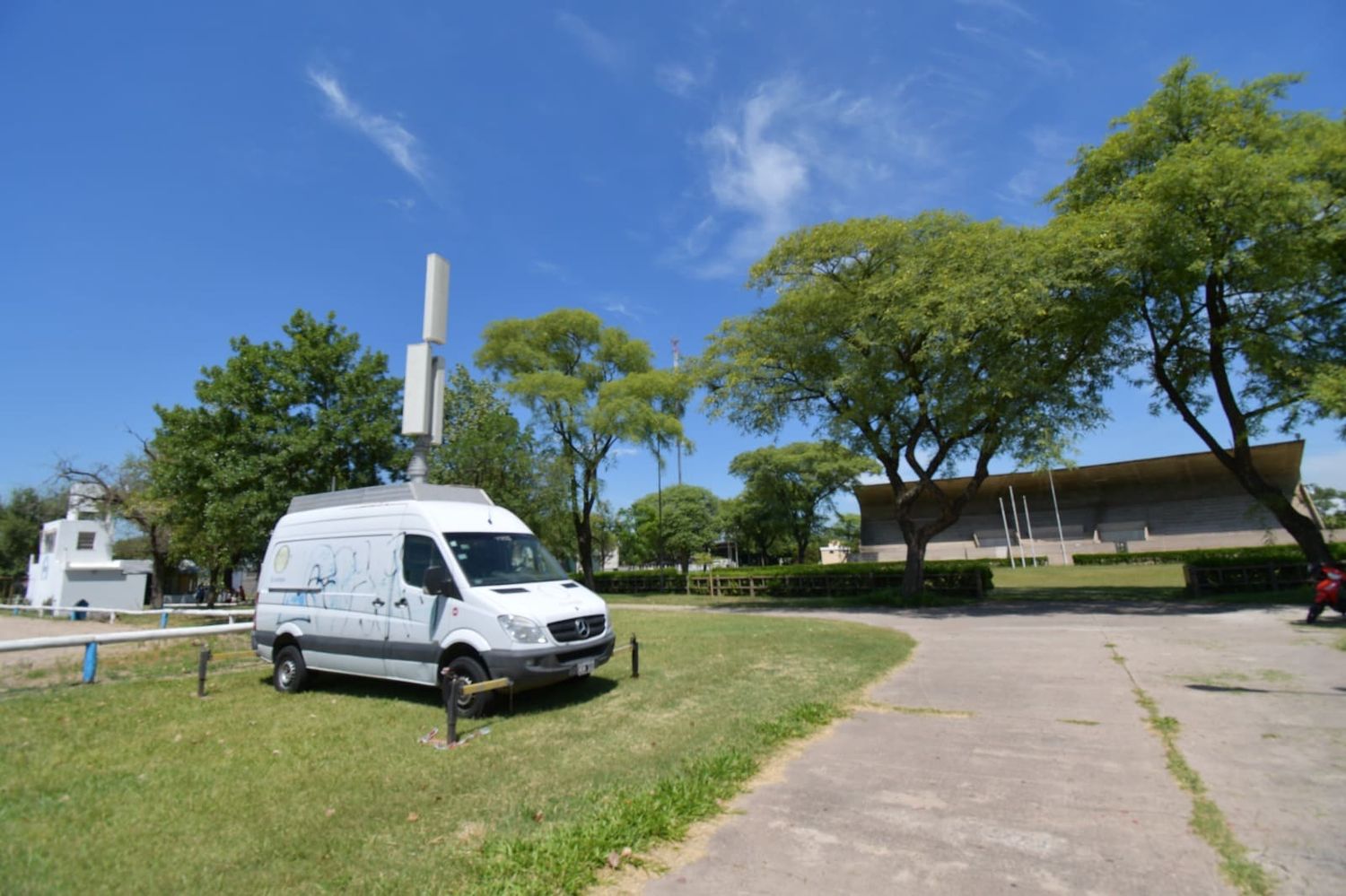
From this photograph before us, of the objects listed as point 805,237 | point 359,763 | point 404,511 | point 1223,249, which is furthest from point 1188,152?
point 359,763

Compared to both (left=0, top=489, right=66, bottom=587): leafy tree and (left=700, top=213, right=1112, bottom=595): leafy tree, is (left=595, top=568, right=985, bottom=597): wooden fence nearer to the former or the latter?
(left=700, top=213, right=1112, bottom=595): leafy tree

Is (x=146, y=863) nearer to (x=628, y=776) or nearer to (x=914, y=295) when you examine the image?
(x=628, y=776)

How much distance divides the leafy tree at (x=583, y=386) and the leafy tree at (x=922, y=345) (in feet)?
30.7

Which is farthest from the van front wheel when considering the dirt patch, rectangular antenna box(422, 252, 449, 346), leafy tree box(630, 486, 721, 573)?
leafy tree box(630, 486, 721, 573)

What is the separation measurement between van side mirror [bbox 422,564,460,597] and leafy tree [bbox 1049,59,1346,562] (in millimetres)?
19498

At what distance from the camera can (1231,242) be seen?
1781 centimetres

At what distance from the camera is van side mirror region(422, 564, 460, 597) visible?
23.8 feet

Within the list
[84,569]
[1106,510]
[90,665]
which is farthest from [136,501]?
[1106,510]

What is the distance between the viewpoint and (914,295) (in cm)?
2031

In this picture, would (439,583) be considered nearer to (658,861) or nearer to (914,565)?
(658,861)

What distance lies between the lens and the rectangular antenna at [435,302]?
11.4 m

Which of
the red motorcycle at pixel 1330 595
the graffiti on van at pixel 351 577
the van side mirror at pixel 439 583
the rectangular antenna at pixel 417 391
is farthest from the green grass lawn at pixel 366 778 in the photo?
the red motorcycle at pixel 1330 595

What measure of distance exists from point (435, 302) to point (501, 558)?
561 cm

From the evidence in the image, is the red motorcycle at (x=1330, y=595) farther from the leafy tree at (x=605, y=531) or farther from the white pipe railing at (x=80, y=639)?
the leafy tree at (x=605, y=531)
